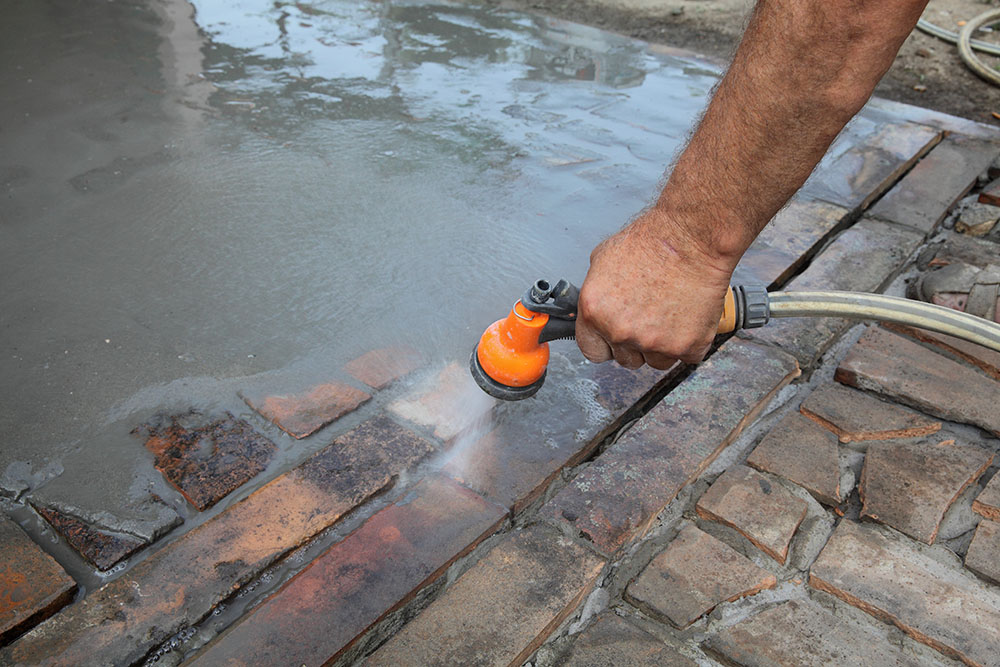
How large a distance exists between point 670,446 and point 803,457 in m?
0.41

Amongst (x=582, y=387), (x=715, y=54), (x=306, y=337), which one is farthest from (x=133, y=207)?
(x=715, y=54)

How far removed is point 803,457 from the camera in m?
2.11

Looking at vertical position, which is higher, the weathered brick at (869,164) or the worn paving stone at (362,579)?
the weathered brick at (869,164)

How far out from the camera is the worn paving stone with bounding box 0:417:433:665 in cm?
156

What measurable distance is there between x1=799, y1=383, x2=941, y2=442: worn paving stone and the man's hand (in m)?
0.96

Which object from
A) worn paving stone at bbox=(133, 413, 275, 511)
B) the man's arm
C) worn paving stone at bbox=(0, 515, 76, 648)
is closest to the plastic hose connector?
the man's arm

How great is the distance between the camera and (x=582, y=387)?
2371mm

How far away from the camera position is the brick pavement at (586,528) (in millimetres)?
1621

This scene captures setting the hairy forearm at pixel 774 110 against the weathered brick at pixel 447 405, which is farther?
the weathered brick at pixel 447 405

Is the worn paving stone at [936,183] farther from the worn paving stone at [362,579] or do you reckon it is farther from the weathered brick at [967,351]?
the worn paving stone at [362,579]

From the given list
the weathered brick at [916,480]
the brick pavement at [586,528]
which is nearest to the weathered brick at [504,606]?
the brick pavement at [586,528]

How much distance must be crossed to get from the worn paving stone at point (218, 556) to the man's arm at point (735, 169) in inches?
31.0

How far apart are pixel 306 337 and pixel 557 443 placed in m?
0.99

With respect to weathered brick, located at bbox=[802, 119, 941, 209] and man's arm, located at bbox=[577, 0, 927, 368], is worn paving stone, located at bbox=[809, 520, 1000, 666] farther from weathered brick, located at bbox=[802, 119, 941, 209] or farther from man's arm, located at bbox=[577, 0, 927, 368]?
weathered brick, located at bbox=[802, 119, 941, 209]
